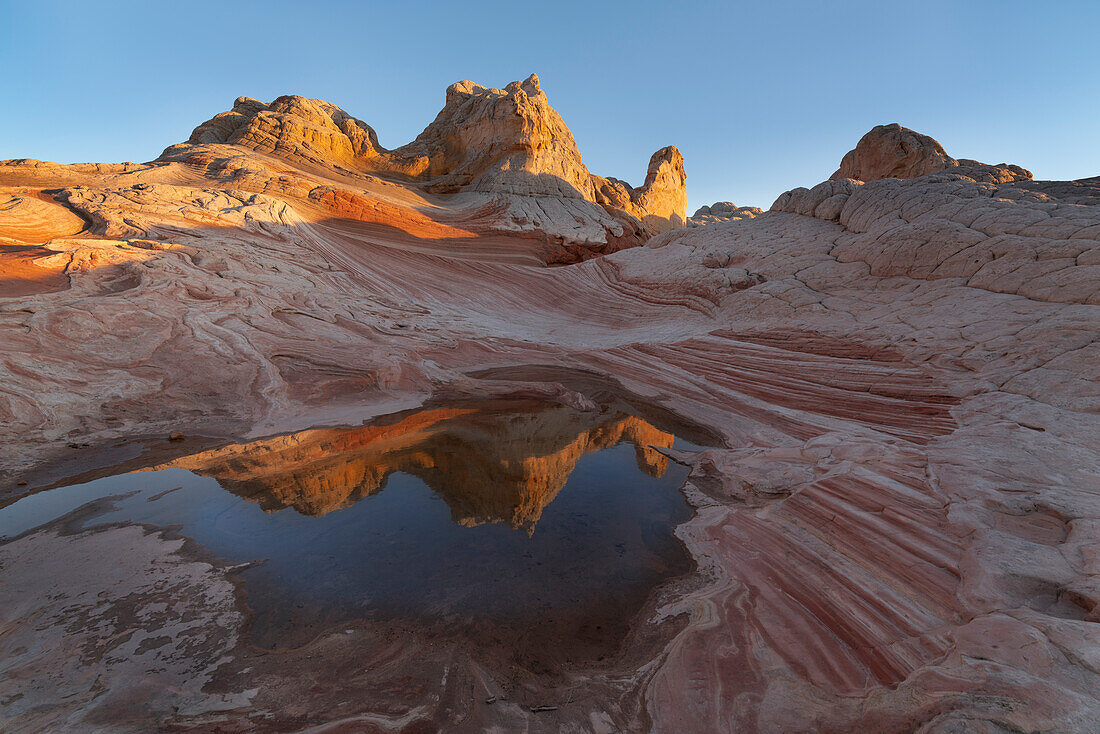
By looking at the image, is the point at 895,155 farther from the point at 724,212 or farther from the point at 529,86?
the point at 724,212

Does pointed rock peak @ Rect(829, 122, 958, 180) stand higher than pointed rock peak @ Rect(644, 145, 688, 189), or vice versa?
pointed rock peak @ Rect(644, 145, 688, 189)

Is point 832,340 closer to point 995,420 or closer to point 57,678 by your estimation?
point 995,420

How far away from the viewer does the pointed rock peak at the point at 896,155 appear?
620 inches

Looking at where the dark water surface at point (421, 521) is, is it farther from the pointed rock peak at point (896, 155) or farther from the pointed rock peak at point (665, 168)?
the pointed rock peak at point (665, 168)

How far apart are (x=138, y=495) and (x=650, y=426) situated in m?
7.28

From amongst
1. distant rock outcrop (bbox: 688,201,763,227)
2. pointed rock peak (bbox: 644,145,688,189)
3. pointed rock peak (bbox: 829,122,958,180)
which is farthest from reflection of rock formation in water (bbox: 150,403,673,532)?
distant rock outcrop (bbox: 688,201,763,227)

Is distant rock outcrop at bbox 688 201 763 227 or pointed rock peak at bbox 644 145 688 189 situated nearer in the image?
pointed rock peak at bbox 644 145 688 189

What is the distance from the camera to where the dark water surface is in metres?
3.59

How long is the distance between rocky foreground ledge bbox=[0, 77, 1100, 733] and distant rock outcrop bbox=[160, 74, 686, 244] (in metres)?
0.71

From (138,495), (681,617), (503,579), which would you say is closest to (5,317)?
(138,495)

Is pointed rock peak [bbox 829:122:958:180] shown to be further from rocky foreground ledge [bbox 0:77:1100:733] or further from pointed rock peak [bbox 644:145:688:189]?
pointed rock peak [bbox 644:145:688:189]

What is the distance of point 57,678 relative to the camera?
8.70 feet

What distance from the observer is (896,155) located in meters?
16.5

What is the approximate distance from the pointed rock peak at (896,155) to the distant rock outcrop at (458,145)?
10.4 meters
